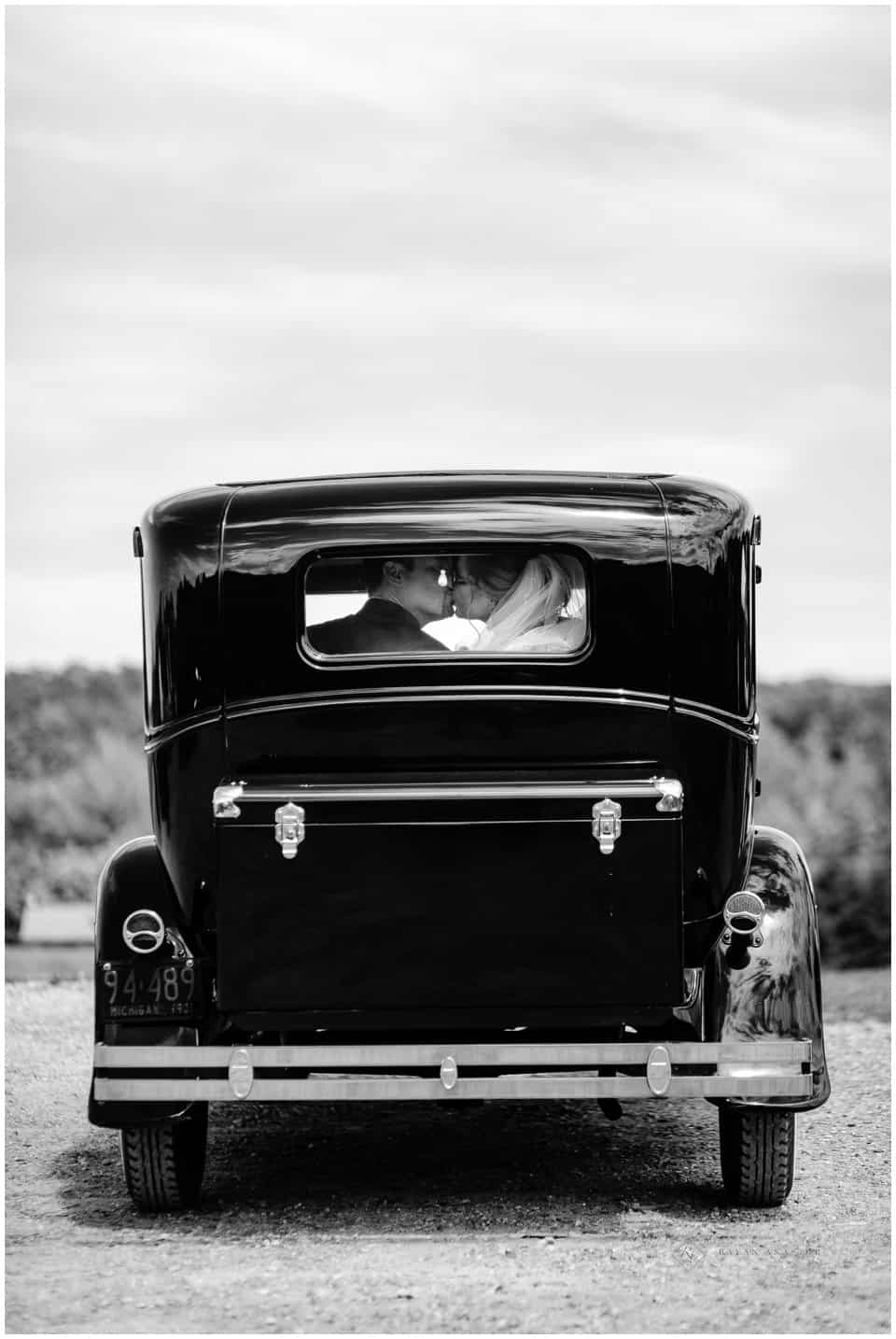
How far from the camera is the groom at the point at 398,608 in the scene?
5.29 metres

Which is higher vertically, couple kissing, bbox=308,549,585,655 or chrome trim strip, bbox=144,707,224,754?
couple kissing, bbox=308,549,585,655

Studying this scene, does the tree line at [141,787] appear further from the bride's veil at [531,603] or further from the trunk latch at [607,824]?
the trunk latch at [607,824]

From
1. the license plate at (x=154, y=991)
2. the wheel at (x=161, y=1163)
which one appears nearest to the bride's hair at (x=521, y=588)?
the license plate at (x=154, y=991)

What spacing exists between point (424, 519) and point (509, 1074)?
5.60 ft

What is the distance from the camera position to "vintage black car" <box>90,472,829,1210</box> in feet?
15.9

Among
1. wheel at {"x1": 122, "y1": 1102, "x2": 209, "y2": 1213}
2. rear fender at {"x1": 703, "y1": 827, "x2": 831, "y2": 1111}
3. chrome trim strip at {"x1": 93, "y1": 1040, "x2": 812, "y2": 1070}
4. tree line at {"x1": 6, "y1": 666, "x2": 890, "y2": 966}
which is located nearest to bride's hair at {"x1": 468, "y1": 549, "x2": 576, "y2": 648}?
rear fender at {"x1": 703, "y1": 827, "x2": 831, "y2": 1111}

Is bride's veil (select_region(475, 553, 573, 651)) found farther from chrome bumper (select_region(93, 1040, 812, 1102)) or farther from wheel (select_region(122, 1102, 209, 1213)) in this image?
wheel (select_region(122, 1102, 209, 1213))

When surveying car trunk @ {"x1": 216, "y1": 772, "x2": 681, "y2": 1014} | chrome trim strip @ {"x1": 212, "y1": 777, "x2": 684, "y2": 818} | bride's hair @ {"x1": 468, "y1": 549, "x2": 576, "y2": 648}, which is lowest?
car trunk @ {"x1": 216, "y1": 772, "x2": 681, "y2": 1014}

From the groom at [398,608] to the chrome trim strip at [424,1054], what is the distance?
1229 mm

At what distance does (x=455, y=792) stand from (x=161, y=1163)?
164cm

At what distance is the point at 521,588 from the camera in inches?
211

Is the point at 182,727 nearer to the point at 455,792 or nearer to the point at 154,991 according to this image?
the point at 154,991

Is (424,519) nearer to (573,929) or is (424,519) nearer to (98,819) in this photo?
(573,929)

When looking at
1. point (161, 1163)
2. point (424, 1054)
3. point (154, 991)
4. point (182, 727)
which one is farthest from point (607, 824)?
point (161, 1163)
